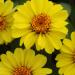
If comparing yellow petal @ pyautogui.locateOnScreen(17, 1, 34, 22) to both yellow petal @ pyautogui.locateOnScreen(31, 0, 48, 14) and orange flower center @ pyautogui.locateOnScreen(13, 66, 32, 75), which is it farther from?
orange flower center @ pyautogui.locateOnScreen(13, 66, 32, 75)

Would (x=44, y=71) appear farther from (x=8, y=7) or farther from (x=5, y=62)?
(x=8, y=7)

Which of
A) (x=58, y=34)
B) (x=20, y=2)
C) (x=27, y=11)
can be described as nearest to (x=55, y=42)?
(x=58, y=34)

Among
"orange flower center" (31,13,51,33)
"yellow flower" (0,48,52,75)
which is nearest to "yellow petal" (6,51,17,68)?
"yellow flower" (0,48,52,75)

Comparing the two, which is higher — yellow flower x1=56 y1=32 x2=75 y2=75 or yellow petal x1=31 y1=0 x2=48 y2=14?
yellow petal x1=31 y1=0 x2=48 y2=14

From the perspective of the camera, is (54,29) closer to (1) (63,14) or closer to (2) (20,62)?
(1) (63,14)

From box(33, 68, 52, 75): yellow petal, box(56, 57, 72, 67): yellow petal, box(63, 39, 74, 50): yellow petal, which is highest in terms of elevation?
box(63, 39, 74, 50): yellow petal

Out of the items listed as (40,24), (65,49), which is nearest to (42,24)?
(40,24)

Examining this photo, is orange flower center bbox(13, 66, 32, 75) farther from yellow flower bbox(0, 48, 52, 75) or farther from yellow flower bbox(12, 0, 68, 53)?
yellow flower bbox(12, 0, 68, 53)
